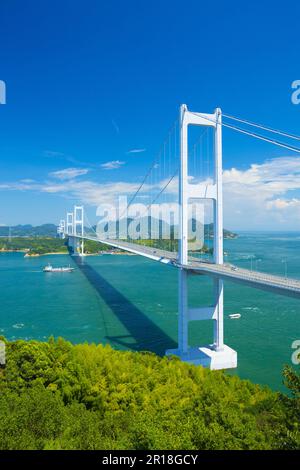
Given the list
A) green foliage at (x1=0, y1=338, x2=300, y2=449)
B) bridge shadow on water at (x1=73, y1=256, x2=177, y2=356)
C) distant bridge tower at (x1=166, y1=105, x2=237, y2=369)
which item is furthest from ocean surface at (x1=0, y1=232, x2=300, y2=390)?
green foliage at (x1=0, y1=338, x2=300, y2=449)

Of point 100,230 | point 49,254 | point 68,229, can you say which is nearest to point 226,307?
point 100,230

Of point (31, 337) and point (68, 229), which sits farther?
point (68, 229)

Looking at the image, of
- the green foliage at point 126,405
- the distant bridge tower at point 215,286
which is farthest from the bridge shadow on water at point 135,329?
the green foliage at point 126,405

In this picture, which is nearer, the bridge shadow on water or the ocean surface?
the ocean surface

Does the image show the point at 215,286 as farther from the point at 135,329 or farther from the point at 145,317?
the point at 145,317

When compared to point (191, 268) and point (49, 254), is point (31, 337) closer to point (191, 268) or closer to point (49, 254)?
point (191, 268)

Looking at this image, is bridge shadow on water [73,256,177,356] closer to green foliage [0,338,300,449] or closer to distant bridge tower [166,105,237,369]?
distant bridge tower [166,105,237,369]
